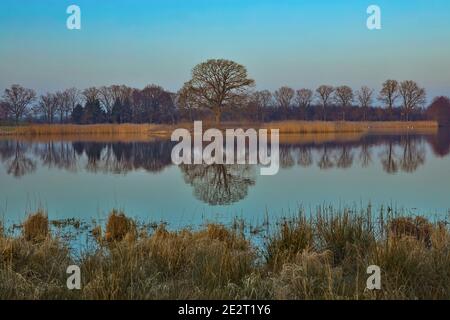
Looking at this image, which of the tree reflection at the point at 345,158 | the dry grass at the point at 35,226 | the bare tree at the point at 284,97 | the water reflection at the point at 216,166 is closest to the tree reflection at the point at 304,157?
the water reflection at the point at 216,166

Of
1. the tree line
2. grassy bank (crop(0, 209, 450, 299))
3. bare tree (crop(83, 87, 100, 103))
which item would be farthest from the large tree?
grassy bank (crop(0, 209, 450, 299))

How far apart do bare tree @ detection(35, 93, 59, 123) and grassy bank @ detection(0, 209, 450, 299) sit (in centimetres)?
5696

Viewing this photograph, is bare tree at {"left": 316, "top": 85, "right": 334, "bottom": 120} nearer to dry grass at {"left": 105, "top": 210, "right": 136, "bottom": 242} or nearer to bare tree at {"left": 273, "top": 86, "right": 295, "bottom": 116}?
bare tree at {"left": 273, "top": 86, "right": 295, "bottom": 116}

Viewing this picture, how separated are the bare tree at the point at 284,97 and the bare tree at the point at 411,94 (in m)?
14.9

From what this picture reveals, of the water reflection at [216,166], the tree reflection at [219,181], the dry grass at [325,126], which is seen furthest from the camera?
the dry grass at [325,126]

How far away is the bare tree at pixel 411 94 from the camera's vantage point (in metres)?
60.1

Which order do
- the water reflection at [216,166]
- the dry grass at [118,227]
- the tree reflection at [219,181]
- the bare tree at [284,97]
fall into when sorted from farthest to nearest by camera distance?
1. the bare tree at [284,97]
2. the water reflection at [216,166]
3. the tree reflection at [219,181]
4. the dry grass at [118,227]

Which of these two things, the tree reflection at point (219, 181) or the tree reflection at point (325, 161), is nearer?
the tree reflection at point (219, 181)

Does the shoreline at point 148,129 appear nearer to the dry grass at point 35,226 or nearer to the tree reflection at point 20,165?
the tree reflection at point 20,165

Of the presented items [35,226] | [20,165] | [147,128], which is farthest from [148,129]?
[35,226]

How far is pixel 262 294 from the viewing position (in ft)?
12.9

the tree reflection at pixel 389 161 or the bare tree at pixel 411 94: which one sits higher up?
the bare tree at pixel 411 94
